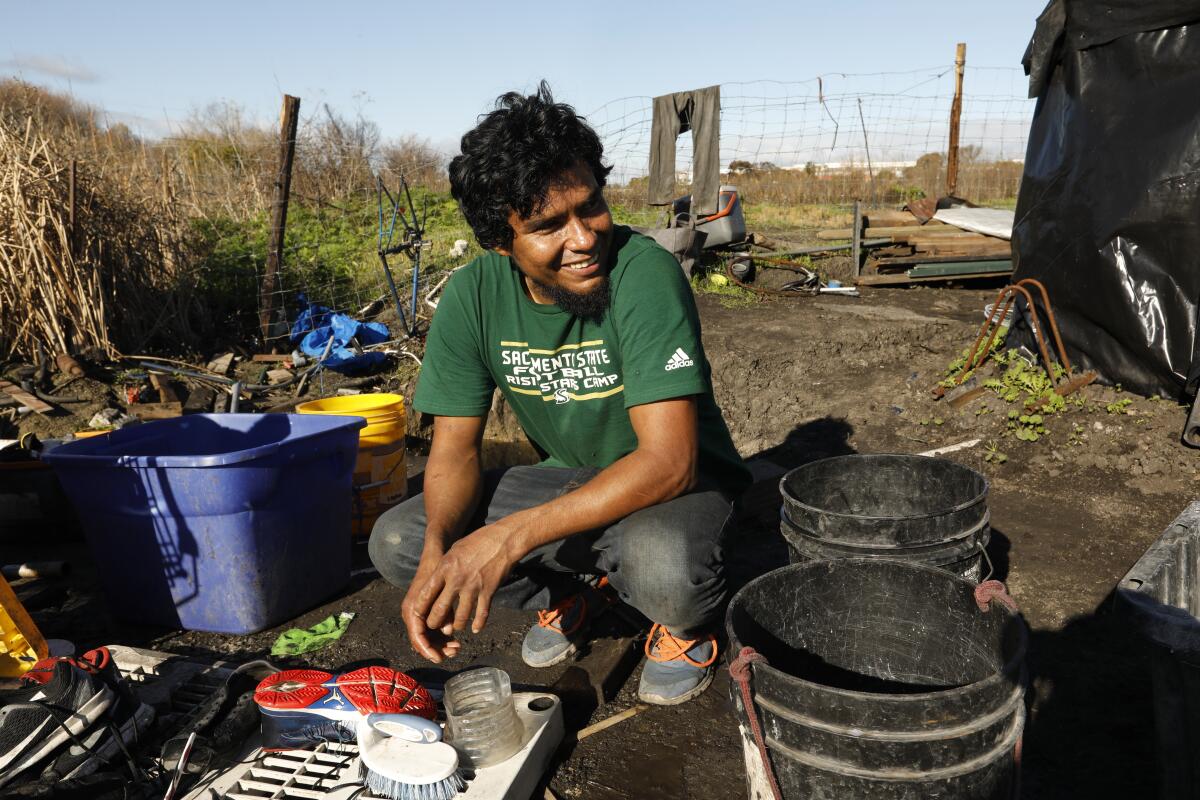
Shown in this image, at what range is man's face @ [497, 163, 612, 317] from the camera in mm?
2264

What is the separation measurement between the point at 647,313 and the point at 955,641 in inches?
43.5

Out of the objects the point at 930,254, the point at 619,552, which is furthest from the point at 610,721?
the point at 930,254

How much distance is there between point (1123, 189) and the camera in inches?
172

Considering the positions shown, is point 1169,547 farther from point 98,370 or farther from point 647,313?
point 98,370

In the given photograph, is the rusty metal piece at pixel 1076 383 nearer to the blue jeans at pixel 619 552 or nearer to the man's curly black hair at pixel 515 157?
the blue jeans at pixel 619 552

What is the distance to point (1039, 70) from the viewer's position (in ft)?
16.8

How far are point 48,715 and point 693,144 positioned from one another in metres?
8.16

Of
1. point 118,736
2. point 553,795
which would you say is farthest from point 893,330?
point 118,736

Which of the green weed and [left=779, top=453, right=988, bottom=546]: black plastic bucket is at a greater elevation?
[left=779, top=453, right=988, bottom=546]: black plastic bucket

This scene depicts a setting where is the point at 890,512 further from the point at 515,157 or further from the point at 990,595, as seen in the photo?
the point at 515,157

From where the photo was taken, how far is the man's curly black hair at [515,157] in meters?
2.22

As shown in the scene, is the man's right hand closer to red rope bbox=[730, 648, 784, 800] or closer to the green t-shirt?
the green t-shirt

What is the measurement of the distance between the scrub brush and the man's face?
1.22m

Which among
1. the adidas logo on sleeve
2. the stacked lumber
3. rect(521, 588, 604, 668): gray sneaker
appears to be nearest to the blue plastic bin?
rect(521, 588, 604, 668): gray sneaker
